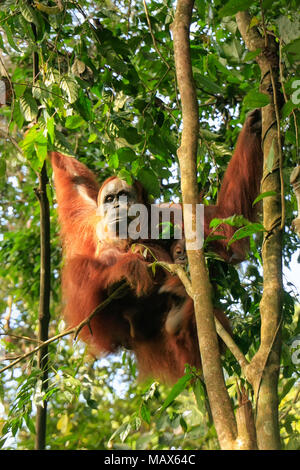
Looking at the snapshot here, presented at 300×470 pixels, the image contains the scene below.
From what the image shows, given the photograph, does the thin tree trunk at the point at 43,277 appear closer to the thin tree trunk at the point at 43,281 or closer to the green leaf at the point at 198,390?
the thin tree trunk at the point at 43,281

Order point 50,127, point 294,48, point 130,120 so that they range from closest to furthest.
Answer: point 294,48, point 50,127, point 130,120

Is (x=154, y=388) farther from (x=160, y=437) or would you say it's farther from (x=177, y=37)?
(x=177, y=37)

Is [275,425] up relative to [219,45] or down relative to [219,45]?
down

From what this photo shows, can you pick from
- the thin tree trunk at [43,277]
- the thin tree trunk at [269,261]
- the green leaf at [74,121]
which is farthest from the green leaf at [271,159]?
the thin tree trunk at [43,277]

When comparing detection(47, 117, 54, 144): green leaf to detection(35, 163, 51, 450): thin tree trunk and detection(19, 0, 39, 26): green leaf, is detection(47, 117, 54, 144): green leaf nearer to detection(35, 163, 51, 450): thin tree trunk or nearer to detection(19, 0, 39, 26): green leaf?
detection(19, 0, 39, 26): green leaf

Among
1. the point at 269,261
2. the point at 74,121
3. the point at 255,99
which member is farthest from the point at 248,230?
the point at 74,121

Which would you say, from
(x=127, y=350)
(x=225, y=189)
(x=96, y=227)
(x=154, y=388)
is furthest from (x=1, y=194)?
(x=154, y=388)

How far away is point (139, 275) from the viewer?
3133 mm

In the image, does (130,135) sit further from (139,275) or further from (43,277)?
(43,277)

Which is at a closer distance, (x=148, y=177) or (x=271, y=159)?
(x=271, y=159)

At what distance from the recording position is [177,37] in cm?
215

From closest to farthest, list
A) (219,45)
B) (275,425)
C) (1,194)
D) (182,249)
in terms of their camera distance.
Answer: (275,425)
(219,45)
(182,249)
(1,194)

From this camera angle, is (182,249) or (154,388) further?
(182,249)

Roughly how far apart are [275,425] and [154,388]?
122 cm
